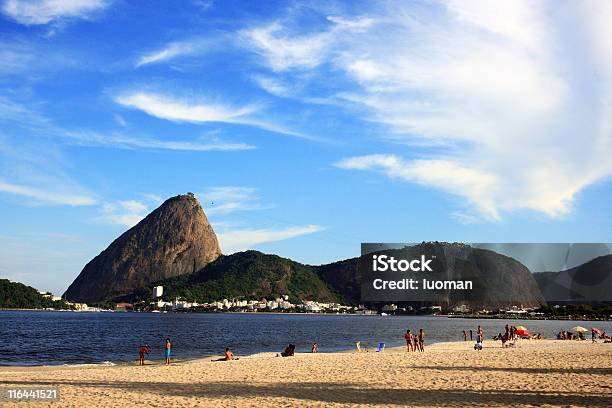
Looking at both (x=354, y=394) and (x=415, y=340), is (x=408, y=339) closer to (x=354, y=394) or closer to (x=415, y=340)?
(x=415, y=340)

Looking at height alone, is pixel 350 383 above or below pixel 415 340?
above

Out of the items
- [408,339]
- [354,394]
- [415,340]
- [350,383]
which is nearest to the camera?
[354,394]

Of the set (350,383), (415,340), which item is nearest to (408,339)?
(415,340)

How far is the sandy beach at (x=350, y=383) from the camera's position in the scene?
17.4m

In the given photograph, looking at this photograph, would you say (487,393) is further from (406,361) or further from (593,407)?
(406,361)

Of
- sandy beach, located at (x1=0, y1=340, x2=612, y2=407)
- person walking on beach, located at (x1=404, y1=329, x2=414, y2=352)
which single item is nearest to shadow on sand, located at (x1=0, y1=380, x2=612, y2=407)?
sandy beach, located at (x1=0, y1=340, x2=612, y2=407)

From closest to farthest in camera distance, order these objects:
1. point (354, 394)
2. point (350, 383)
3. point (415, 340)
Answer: point (354, 394) → point (350, 383) → point (415, 340)

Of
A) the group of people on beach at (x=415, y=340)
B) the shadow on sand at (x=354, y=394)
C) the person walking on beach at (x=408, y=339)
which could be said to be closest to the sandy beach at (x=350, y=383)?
the shadow on sand at (x=354, y=394)

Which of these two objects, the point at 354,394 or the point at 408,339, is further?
the point at 408,339

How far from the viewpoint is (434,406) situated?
16.4 m

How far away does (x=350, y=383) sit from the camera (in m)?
21.5

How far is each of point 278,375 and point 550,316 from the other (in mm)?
180984

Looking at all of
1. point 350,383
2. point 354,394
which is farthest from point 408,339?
point 354,394

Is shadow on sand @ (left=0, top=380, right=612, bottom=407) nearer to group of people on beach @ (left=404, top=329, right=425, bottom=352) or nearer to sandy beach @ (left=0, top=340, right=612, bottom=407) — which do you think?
sandy beach @ (left=0, top=340, right=612, bottom=407)
